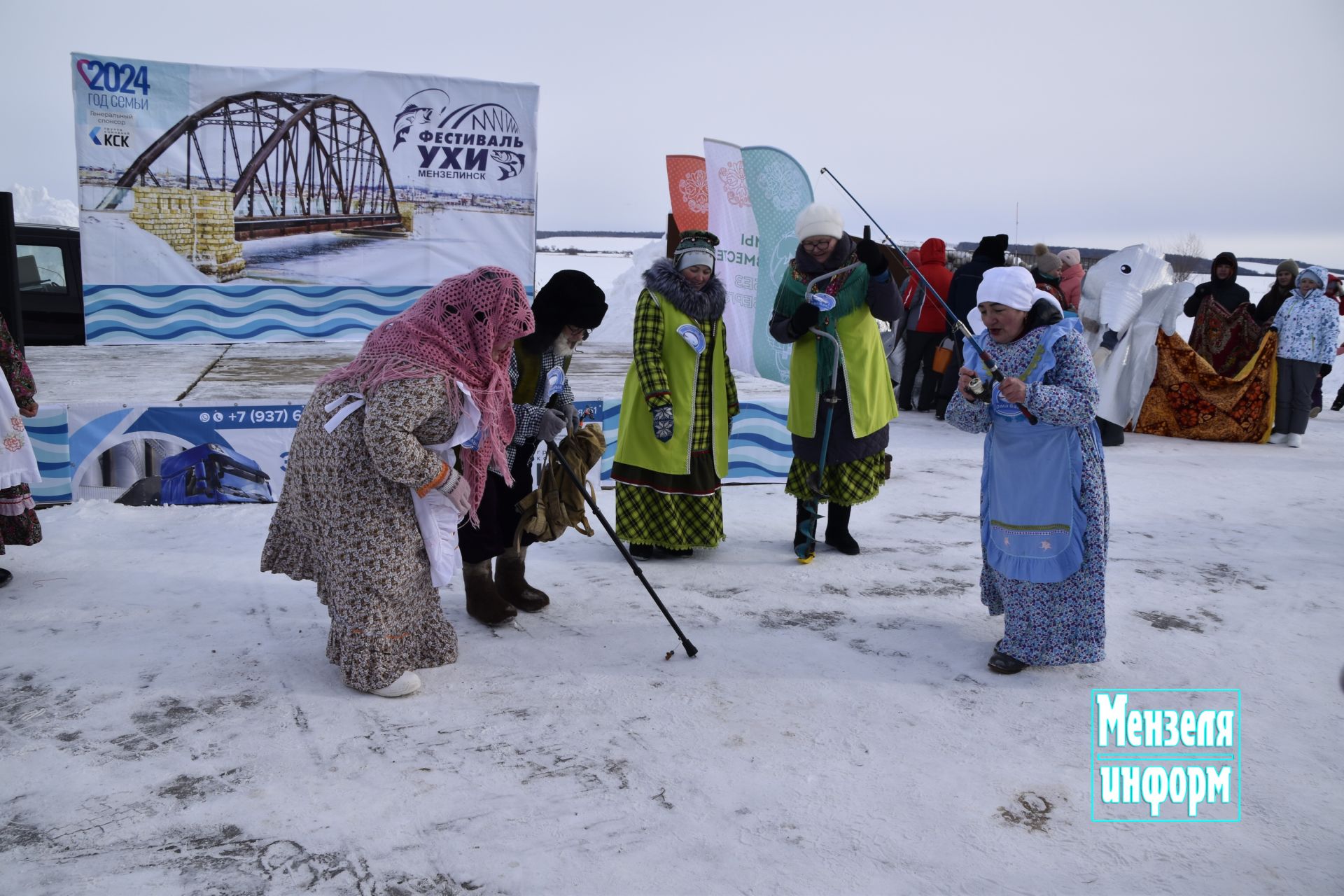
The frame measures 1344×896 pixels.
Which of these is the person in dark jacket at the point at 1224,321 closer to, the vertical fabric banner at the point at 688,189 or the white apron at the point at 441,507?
the vertical fabric banner at the point at 688,189

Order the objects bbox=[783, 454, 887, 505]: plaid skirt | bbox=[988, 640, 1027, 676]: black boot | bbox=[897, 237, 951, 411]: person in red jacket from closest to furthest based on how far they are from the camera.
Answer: bbox=[988, 640, 1027, 676]: black boot
bbox=[783, 454, 887, 505]: plaid skirt
bbox=[897, 237, 951, 411]: person in red jacket

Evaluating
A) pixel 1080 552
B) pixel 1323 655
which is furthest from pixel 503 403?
pixel 1323 655

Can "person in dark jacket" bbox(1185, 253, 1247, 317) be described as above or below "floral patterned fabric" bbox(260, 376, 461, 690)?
above

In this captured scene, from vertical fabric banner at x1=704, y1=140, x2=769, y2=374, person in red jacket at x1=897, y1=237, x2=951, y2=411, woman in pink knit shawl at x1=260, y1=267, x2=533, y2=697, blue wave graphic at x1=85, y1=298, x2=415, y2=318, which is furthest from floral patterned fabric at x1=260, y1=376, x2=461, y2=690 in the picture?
blue wave graphic at x1=85, y1=298, x2=415, y2=318

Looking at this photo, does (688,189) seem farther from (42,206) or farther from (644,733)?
(42,206)

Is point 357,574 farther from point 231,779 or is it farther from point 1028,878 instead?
point 1028,878

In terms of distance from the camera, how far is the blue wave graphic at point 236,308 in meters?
10.0

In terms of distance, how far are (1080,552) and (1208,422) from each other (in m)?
6.08

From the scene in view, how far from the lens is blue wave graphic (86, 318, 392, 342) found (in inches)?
396

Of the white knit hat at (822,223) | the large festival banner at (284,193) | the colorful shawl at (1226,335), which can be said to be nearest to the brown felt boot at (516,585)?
the white knit hat at (822,223)

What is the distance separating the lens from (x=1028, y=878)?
213cm

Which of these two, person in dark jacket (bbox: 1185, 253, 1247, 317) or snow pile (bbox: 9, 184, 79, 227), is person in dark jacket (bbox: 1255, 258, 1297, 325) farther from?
snow pile (bbox: 9, 184, 79, 227)

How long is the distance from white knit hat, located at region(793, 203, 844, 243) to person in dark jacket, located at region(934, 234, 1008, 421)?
2.91 m

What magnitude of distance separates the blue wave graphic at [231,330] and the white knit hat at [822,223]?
25.9ft
